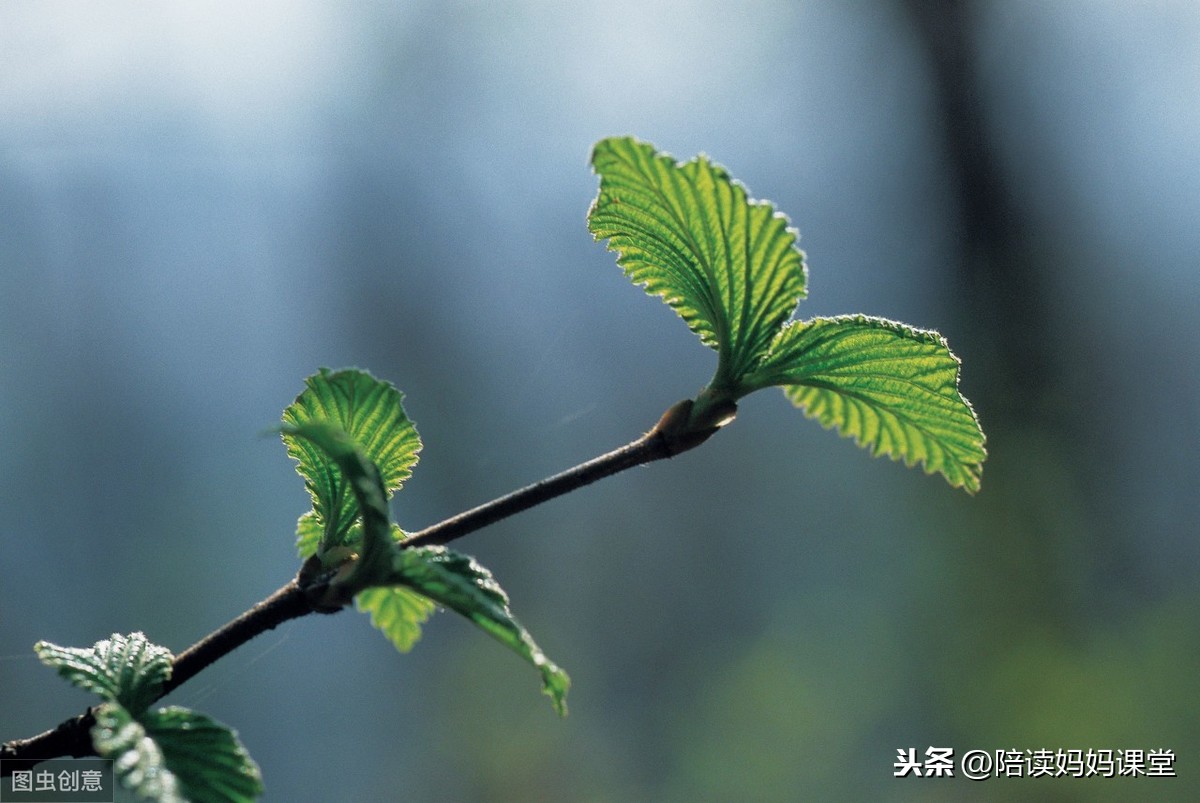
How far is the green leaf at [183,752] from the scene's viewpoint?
211 millimetres

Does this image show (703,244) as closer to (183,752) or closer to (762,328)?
(762,328)

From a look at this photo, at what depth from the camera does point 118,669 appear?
255mm

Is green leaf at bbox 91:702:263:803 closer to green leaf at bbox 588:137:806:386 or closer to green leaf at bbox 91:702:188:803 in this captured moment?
green leaf at bbox 91:702:188:803

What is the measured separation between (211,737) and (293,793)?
1.45m

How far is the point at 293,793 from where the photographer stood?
152cm

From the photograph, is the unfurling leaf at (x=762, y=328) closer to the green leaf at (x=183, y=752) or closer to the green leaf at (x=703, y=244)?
the green leaf at (x=703, y=244)

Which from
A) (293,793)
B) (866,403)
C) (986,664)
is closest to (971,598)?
(986,664)

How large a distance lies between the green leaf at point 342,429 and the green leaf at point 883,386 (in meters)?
0.11

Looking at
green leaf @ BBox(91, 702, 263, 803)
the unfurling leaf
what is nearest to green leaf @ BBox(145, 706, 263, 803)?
green leaf @ BBox(91, 702, 263, 803)

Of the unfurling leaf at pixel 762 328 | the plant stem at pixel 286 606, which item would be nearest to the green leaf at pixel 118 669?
the plant stem at pixel 286 606

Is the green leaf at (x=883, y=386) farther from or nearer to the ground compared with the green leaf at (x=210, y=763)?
farther from the ground

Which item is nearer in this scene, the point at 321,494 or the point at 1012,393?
the point at 321,494

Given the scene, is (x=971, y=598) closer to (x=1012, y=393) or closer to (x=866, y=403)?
(x=1012, y=393)

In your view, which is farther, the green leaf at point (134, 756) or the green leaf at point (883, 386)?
the green leaf at point (883, 386)
